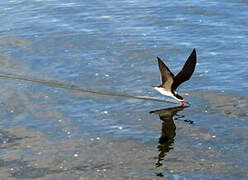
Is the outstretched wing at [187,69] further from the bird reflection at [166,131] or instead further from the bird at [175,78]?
the bird reflection at [166,131]

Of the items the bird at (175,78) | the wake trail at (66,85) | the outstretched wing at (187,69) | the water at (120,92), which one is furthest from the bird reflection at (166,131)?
the outstretched wing at (187,69)

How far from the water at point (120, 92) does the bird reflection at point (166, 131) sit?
0.09ft

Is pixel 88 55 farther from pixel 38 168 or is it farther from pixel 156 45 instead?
pixel 38 168

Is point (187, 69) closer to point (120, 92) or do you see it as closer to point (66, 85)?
point (120, 92)

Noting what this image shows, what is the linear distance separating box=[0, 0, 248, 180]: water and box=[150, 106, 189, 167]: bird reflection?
29 millimetres

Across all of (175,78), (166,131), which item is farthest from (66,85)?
(166,131)

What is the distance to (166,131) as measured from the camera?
14.5m

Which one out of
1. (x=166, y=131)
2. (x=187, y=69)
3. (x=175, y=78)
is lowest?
(x=166, y=131)

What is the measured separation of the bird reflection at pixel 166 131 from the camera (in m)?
13.4

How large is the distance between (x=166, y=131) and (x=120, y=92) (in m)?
2.69

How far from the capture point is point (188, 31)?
21.3 metres

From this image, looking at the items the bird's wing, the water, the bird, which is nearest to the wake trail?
the water

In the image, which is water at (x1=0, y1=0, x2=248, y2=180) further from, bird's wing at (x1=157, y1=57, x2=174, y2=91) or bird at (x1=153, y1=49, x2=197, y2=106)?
bird's wing at (x1=157, y1=57, x2=174, y2=91)

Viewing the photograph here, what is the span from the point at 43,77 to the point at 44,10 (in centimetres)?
738
